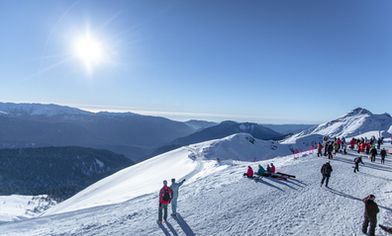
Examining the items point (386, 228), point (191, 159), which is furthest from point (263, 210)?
point (191, 159)

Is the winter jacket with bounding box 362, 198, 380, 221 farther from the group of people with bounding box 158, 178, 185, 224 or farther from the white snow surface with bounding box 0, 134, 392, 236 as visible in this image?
the group of people with bounding box 158, 178, 185, 224

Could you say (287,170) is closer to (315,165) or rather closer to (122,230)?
(315,165)

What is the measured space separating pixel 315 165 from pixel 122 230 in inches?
798

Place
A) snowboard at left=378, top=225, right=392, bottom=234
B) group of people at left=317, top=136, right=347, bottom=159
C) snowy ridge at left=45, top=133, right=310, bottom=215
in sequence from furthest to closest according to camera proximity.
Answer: snowy ridge at left=45, top=133, right=310, bottom=215 → group of people at left=317, top=136, right=347, bottom=159 → snowboard at left=378, top=225, right=392, bottom=234

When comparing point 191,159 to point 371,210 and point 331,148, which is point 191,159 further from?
point 371,210

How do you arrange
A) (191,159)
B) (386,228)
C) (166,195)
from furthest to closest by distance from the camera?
(191,159) < (166,195) < (386,228)

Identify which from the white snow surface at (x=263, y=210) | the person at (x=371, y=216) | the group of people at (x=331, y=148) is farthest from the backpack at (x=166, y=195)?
the group of people at (x=331, y=148)

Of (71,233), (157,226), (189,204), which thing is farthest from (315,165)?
(71,233)

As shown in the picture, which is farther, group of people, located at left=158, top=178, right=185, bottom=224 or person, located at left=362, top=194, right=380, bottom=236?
group of people, located at left=158, top=178, right=185, bottom=224

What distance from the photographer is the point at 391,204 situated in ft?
59.3

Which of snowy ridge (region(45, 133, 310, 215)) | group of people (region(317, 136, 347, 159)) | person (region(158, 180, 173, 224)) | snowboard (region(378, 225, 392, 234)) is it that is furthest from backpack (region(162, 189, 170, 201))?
snowy ridge (region(45, 133, 310, 215))

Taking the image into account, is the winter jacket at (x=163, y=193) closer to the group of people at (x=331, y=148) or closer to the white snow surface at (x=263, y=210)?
the white snow surface at (x=263, y=210)

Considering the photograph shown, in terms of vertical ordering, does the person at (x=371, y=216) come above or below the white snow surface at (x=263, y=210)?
above

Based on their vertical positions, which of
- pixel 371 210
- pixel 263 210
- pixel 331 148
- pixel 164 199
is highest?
pixel 331 148
